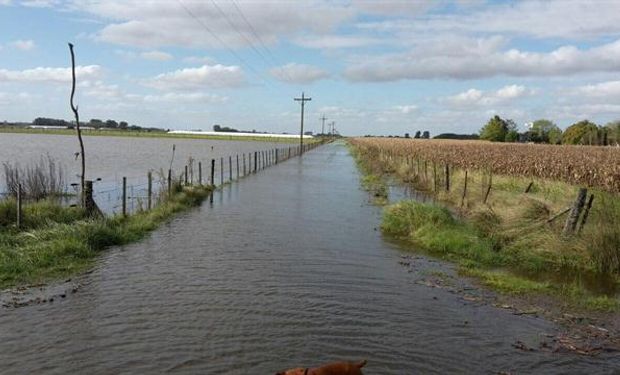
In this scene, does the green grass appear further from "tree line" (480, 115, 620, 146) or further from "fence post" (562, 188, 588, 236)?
"tree line" (480, 115, 620, 146)

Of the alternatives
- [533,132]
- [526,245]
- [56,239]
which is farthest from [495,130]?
[56,239]

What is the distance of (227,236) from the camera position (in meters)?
14.1

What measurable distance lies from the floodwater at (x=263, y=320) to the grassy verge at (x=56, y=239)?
1.62 feet

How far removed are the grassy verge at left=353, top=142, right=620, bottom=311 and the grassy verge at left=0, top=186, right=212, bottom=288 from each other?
721 centimetres

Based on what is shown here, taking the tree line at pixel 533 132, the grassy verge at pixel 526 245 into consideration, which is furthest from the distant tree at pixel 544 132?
the grassy verge at pixel 526 245

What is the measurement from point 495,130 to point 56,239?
349ft

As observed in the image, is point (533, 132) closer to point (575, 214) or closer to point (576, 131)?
point (576, 131)

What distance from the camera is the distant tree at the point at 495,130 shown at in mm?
106706

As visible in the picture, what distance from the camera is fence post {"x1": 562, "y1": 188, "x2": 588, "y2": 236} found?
39.5 ft

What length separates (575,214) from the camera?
12148mm

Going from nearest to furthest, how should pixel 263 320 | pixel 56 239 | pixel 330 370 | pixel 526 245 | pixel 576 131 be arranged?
pixel 330 370 < pixel 263 320 < pixel 56 239 < pixel 526 245 < pixel 576 131

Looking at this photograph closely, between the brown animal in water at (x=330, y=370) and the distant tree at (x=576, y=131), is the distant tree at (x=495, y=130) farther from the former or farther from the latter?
the brown animal in water at (x=330, y=370)

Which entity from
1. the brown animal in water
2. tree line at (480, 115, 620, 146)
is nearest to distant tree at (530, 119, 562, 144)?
tree line at (480, 115, 620, 146)

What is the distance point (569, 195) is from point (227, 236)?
1123 centimetres
